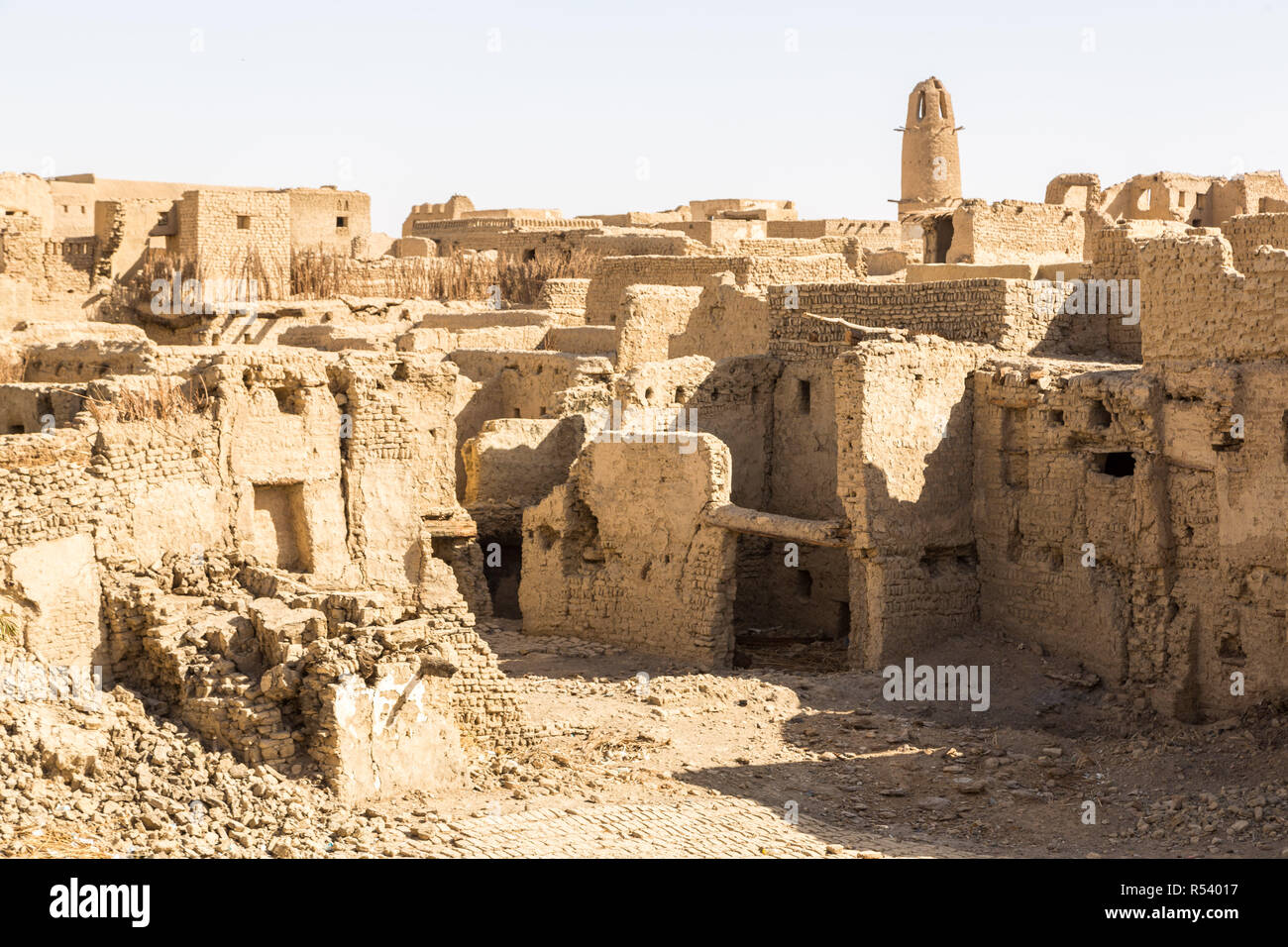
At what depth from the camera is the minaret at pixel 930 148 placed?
145 ft

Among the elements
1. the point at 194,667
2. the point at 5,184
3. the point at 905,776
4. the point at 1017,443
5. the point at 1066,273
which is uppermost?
the point at 5,184

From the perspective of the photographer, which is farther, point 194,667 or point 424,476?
point 424,476

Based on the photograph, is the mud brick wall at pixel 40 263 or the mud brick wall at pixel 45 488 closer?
the mud brick wall at pixel 45 488

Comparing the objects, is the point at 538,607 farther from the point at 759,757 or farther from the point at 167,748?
the point at 167,748

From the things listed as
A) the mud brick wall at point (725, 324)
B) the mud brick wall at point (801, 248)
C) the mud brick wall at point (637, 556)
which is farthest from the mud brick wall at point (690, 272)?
the mud brick wall at point (637, 556)

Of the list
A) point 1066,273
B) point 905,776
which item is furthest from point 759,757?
point 1066,273

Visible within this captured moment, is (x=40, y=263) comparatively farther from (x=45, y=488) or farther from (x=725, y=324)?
(x=45, y=488)

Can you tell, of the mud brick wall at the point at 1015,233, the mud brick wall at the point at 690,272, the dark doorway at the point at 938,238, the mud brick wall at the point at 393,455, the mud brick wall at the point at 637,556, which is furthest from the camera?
the dark doorway at the point at 938,238

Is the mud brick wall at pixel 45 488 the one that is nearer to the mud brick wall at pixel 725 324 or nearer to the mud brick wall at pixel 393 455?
the mud brick wall at pixel 393 455

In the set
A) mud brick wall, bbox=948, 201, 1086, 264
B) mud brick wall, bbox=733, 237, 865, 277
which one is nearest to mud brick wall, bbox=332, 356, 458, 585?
mud brick wall, bbox=733, 237, 865, 277

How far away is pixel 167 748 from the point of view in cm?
1157

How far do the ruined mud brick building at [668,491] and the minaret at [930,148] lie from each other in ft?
66.5

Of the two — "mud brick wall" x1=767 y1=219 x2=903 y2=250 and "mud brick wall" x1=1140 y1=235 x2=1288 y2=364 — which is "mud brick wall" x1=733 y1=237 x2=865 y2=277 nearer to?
"mud brick wall" x1=767 y1=219 x2=903 y2=250

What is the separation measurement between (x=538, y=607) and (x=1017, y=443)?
208 inches
